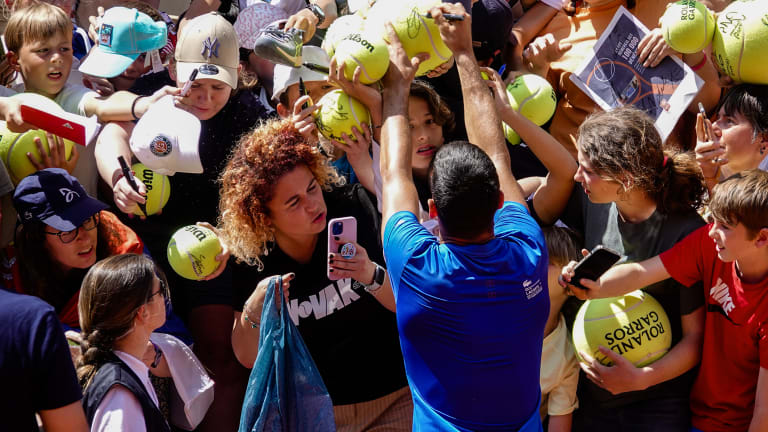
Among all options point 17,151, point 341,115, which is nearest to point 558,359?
point 341,115

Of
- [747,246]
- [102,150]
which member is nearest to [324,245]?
[102,150]

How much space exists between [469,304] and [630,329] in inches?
36.5

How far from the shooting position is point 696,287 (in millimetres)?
3104

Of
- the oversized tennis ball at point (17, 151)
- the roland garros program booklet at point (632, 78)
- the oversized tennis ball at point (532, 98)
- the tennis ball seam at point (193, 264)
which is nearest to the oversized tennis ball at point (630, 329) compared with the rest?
the roland garros program booklet at point (632, 78)

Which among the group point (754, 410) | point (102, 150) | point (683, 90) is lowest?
point (754, 410)

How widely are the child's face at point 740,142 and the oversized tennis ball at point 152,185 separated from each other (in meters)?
2.57

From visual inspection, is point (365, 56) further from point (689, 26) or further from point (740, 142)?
point (740, 142)

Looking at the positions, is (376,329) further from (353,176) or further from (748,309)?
(748,309)

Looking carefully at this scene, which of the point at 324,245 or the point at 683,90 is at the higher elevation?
the point at 683,90

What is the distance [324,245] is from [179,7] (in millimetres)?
3793

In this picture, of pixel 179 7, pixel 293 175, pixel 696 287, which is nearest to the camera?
pixel 696 287

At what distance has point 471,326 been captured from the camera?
250 centimetres

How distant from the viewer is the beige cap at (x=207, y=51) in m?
3.90

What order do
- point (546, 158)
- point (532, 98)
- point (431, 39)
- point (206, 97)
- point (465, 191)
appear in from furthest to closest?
point (206, 97)
point (532, 98)
point (546, 158)
point (431, 39)
point (465, 191)
